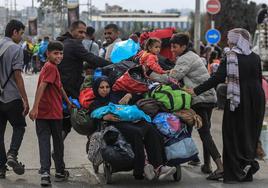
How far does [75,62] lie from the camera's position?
25.9ft

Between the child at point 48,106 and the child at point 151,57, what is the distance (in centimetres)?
106

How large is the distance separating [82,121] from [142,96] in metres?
0.79

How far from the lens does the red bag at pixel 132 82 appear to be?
7.29 m

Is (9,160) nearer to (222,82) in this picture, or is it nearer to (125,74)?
(125,74)

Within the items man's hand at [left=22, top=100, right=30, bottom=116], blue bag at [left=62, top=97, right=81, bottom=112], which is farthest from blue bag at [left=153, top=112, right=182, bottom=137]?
man's hand at [left=22, top=100, right=30, bottom=116]

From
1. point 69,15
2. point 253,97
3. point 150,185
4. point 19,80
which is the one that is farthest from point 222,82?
point 69,15

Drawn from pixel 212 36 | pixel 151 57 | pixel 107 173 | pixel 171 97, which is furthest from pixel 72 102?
pixel 212 36

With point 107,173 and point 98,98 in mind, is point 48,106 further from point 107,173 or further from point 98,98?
point 107,173

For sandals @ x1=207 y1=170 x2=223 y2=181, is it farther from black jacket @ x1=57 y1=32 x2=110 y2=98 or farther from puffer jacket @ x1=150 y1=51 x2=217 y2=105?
black jacket @ x1=57 y1=32 x2=110 y2=98

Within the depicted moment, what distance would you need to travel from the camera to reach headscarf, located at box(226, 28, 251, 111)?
7.27m

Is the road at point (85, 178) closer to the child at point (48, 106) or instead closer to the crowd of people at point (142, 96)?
the crowd of people at point (142, 96)

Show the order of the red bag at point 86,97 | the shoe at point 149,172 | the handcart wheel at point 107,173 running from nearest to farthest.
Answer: the shoe at point 149,172
the handcart wheel at point 107,173
the red bag at point 86,97

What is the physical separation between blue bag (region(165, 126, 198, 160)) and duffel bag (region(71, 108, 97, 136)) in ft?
3.12

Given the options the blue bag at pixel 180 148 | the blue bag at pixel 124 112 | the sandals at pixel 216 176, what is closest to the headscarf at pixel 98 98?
the blue bag at pixel 124 112
